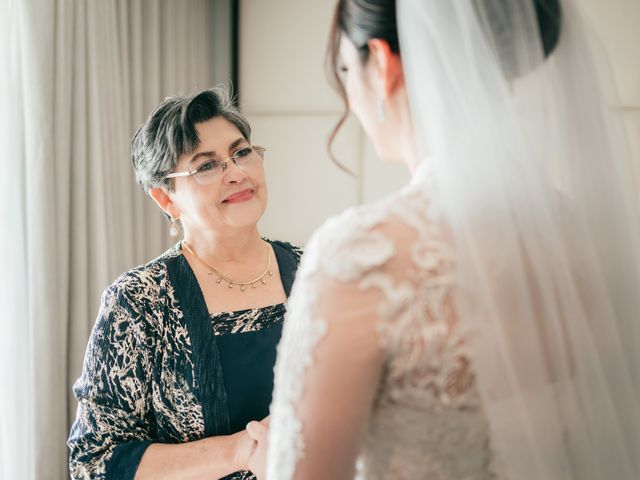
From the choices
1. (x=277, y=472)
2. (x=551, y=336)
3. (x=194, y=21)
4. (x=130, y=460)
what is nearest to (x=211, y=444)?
(x=130, y=460)

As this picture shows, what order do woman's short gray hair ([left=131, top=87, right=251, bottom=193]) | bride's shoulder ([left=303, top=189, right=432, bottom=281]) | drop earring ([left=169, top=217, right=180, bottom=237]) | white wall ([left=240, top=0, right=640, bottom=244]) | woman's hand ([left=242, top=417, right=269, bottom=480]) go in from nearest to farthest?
bride's shoulder ([left=303, top=189, right=432, bottom=281]) < woman's hand ([left=242, top=417, right=269, bottom=480]) < woman's short gray hair ([left=131, top=87, right=251, bottom=193]) < drop earring ([left=169, top=217, right=180, bottom=237]) < white wall ([left=240, top=0, right=640, bottom=244])

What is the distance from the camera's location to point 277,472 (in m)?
0.81

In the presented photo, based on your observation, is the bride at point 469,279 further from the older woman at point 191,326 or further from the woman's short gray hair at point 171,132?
the woman's short gray hair at point 171,132

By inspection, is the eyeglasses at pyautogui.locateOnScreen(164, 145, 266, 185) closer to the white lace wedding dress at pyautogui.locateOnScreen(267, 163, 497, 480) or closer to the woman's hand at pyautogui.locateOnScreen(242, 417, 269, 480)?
the woman's hand at pyautogui.locateOnScreen(242, 417, 269, 480)

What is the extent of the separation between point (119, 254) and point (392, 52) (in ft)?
6.94

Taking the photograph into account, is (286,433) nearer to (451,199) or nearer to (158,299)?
(451,199)

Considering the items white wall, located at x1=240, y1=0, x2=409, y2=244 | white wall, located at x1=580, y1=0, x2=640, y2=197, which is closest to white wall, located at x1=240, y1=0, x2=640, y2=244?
white wall, located at x1=240, y1=0, x2=409, y2=244

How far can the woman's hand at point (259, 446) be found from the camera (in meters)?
1.44

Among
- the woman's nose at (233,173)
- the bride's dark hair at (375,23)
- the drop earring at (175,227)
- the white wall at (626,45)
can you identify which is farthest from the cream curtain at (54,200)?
the white wall at (626,45)

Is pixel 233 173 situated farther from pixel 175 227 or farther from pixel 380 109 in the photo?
pixel 380 109

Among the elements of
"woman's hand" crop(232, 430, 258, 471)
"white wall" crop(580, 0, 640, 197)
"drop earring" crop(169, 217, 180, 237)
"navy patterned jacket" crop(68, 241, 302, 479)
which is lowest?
"woman's hand" crop(232, 430, 258, 471)

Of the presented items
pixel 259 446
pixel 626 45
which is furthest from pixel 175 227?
pixel 626 45

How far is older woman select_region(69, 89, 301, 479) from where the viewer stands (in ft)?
5.02

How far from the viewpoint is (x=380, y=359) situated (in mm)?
737
